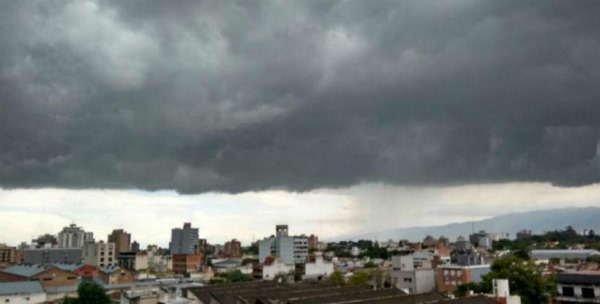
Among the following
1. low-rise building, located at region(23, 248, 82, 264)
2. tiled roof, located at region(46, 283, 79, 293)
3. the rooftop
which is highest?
low-rise building, located at region(23, 248, 82, 264)

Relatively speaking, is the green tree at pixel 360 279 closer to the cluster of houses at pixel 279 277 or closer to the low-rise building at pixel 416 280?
the cluster of houses at pixel 279 277

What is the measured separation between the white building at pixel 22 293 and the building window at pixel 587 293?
70.9m

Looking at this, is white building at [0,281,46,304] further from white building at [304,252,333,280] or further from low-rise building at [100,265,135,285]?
white building at [304,252,333,280]

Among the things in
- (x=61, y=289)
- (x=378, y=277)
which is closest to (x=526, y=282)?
(x=378, y=277)

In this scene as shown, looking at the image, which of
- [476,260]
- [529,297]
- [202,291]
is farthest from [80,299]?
[476,260]

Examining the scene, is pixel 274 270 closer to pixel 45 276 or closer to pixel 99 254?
pixel 45 276

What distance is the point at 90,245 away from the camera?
503ft

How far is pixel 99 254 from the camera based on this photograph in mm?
150000

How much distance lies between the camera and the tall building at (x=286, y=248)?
155250 millimetres

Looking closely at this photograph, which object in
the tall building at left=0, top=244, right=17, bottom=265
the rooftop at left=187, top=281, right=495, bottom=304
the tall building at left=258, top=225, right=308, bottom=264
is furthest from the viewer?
the tall building at left=0, top=244, right=17, bottom=265

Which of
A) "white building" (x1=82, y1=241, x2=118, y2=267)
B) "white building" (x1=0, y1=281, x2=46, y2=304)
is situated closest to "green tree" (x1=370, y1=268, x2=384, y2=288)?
"white building" (x1=0, y1=281, x2=46, y2=304)

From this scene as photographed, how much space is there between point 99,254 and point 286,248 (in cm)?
5502

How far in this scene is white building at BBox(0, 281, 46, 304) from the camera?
70.7 meters

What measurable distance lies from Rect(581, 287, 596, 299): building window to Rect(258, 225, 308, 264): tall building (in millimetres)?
104654
